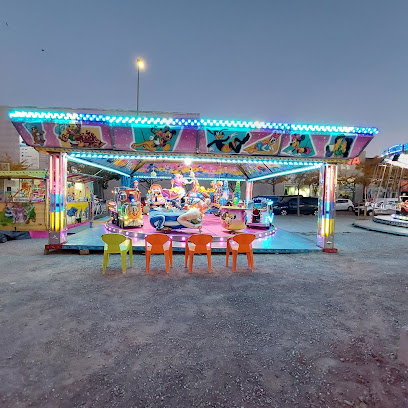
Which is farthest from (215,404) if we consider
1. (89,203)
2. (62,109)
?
(62,109)

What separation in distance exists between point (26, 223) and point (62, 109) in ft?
52.2

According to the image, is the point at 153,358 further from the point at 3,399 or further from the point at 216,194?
the point at 216,194

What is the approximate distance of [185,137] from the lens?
750cm

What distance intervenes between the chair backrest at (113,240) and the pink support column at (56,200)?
102 inches

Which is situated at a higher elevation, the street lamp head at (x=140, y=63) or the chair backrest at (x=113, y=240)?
the street lamp head at (x=140, y=63)

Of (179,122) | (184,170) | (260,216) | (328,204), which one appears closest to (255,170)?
(184,170)

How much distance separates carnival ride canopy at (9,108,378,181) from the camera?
23.0ft

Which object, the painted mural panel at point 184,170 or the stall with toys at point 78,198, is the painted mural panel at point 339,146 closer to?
the painted mural panel at point 184,170

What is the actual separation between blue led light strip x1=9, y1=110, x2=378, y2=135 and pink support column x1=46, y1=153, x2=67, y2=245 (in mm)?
1126

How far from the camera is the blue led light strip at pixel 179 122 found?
268 inches

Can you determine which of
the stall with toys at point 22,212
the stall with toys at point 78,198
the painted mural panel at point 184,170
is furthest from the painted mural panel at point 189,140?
the painted mural panel at point 184,170

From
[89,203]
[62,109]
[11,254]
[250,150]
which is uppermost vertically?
[62,109]

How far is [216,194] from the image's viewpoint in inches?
637

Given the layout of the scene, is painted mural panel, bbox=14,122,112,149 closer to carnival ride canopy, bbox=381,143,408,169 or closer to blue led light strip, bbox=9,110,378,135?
blue led light strip, bbox=9,110,378,135
